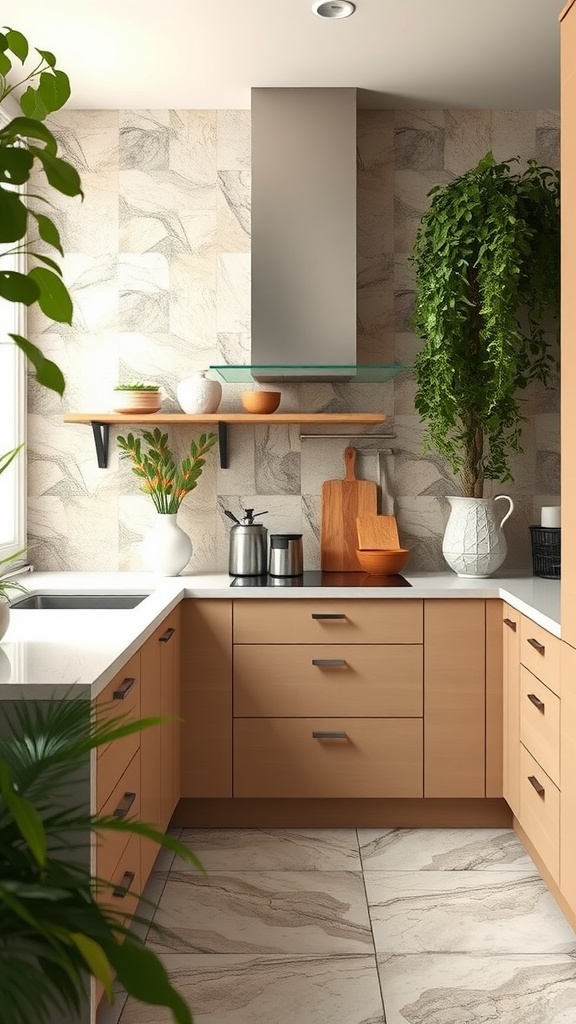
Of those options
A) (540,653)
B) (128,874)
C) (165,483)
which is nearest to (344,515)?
(165,483)

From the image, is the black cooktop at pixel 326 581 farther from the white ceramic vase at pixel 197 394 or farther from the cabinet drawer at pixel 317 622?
the white ceramic vase at pixel 197 394

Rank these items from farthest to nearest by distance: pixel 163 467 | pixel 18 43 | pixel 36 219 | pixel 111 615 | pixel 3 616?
1. pixel 163 467
2. pixel 111 615
3. pixel 3 616
4. pixel 18 43
5. pixel 36 219

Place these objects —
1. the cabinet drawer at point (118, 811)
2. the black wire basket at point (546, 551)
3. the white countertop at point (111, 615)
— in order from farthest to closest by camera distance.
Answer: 1. the black wire basket at point (546, 551)
2. the cabinet drawer at point (118, 811)
3. the white countertop at point (111, 615)

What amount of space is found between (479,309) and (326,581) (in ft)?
3.76

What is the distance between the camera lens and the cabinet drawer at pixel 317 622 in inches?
127

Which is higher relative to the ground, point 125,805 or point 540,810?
point 125,805

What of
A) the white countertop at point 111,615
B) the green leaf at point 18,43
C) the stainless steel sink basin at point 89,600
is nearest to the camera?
the green leaf at point 18,43

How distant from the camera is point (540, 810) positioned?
2719 mm

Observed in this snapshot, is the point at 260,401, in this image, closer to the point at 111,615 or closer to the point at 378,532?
the point at 378,532

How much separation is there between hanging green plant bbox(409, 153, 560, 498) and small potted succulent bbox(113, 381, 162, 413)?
0.99m

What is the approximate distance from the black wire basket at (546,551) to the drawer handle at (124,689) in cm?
174

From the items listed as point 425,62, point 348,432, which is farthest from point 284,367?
point 425,62

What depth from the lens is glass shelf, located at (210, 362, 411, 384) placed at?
11.0 ft

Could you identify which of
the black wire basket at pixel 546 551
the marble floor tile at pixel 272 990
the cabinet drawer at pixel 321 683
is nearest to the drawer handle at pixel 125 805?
the marble floor tile at pixel 272 990
